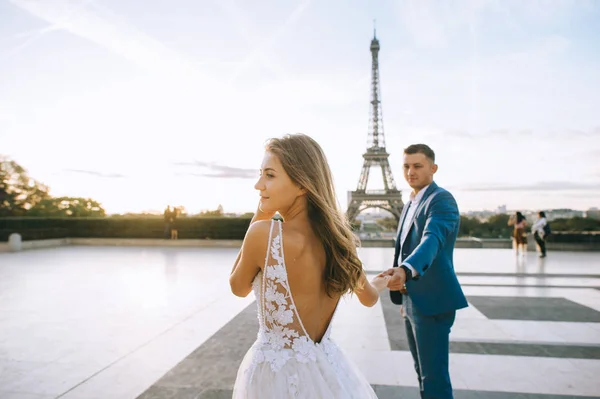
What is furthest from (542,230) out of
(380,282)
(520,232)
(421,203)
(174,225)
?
(174,225)

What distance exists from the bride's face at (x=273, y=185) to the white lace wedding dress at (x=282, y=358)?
0.08 meters

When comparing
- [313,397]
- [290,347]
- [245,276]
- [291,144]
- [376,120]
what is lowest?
[313,397]

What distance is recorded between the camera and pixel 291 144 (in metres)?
1.23

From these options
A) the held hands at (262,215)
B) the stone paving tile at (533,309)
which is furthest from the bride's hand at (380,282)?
the stone paving tile at (533,309)

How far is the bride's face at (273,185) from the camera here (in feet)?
3.99

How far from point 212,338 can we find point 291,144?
335 centimetres

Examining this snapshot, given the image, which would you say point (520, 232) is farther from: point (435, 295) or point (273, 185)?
point (273, 185)

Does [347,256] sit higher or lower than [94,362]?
higher

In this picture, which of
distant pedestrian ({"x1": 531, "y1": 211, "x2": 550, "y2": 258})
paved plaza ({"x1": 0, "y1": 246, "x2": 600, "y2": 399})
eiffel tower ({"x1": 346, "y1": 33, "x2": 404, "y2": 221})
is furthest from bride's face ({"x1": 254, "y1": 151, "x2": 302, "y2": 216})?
eiffel tower ({"x1": 346, "y1": 33, "x2": 404, "y2": 221})

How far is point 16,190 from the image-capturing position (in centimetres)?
2823

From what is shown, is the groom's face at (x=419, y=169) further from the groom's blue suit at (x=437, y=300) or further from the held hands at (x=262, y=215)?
the held hands at (x=262, y=215)

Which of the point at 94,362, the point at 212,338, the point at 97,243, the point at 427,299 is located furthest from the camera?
the point at 97,243

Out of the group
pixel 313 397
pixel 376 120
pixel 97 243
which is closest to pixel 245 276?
pixel 313 397

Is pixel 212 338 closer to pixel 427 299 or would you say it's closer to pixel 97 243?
pixel 427 299
